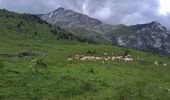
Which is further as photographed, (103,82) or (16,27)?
(16,27)

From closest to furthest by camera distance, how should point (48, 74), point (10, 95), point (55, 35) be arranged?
point (10, 95) < point (48, 74) < point (55, 35)

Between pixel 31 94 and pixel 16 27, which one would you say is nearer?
pixel 31 94

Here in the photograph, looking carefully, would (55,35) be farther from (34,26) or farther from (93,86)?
(93,86)

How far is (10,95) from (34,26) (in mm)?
123202

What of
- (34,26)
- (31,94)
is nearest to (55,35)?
(34,26)

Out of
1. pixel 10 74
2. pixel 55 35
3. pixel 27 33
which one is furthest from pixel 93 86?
pixel 55 35

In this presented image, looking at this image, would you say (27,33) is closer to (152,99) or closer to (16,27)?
(16,27)

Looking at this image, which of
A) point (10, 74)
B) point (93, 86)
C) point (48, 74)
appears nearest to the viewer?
point (93, 86)

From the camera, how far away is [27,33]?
132m

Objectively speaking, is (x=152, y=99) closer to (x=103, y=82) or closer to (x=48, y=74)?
(x=103, y=82)

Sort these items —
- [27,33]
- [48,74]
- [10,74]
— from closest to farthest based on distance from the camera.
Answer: [10,74] → [48,74] → [27,33]

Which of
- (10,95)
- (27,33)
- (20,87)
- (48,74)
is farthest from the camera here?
(27,33)

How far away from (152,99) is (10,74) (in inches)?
545

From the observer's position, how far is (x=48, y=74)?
3803cm
